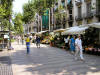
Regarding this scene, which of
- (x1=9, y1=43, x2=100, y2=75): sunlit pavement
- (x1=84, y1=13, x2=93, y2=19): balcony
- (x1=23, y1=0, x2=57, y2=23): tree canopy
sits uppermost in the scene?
(x1=23, y1=0, x2=57, y2=23): tree canopy

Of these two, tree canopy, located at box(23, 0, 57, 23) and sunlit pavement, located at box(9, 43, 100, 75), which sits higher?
tree canopy, located at box(23, 0, 57, 23)

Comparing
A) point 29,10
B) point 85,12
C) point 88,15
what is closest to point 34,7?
point 29,10

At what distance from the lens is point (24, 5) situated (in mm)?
41344

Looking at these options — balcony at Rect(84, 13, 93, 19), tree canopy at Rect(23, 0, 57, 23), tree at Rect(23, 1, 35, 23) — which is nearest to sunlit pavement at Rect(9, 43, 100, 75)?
balcony at Rect(84, 13, 93, 19)

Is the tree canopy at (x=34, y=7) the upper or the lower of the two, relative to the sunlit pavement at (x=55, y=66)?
upper

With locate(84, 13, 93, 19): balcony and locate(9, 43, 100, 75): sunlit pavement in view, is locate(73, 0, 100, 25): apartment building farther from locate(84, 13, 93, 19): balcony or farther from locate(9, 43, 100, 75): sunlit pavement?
locate(9, 43, 100, 75): sunlit pavement

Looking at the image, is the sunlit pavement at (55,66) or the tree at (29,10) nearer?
the sunlit pavement at (55,66)

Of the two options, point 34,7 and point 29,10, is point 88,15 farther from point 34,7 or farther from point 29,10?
point 29,10

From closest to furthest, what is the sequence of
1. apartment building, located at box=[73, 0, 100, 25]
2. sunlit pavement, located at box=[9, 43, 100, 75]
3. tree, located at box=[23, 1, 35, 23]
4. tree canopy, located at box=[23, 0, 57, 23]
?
sunlit pavement, located at box=[9, 43, 100, 75], apartment building, located at box=[73, 0, 100, 25], tree canopy, located at box=[23, 0, 57, 23], tree, located at box=[23, 1, 35, 23]

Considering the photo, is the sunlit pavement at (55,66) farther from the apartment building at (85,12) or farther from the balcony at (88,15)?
the balcony at (88,15)

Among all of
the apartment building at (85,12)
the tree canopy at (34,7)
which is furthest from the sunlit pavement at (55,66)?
the tree canopy at (34,7)

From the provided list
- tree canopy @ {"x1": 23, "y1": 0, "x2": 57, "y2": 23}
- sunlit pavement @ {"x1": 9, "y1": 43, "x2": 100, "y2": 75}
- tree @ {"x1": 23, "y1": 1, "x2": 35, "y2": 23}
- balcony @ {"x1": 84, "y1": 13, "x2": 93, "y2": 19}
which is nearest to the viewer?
sunlit pavement @ {"x1": 9, "y1": 43, "x2": 100, "y2": 75}

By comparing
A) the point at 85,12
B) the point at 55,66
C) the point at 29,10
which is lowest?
the point at 55,66

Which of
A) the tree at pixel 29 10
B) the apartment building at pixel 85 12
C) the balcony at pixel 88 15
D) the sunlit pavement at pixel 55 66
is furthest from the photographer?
the tree at pixel 29 10
